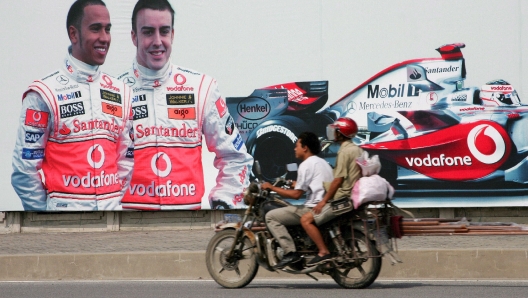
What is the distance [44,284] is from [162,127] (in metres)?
6.35

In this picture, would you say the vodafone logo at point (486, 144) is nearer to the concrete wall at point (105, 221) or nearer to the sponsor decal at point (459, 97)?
the sponsor decal at point (459, 97)

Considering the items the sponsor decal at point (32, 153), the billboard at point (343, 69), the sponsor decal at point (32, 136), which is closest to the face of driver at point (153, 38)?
the billboard at point (343, 69)

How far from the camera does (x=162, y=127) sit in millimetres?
16109

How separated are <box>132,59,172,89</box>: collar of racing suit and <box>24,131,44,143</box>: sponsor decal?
224 centimetres

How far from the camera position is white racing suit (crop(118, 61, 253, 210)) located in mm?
16094

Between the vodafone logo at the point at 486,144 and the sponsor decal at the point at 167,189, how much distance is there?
538 centimetres

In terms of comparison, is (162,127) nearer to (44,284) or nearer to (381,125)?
(381,125)

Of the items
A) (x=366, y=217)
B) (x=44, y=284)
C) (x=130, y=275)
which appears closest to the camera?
(x=366, y=217)

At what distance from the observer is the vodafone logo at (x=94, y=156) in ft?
53.4

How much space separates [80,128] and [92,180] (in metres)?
1.05

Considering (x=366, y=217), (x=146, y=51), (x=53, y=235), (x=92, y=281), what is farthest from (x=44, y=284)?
(x=146, y=51)

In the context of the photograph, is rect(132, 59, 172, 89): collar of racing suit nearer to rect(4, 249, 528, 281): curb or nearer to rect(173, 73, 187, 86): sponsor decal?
rect(173, 73, 187, 86): sponsor decal

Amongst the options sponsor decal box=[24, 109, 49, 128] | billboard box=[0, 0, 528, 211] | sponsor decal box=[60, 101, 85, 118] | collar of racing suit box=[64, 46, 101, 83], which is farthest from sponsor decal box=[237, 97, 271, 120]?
sponsor decal box=[24, 109, 49, 128]

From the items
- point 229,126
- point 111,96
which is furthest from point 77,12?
point 229,126
